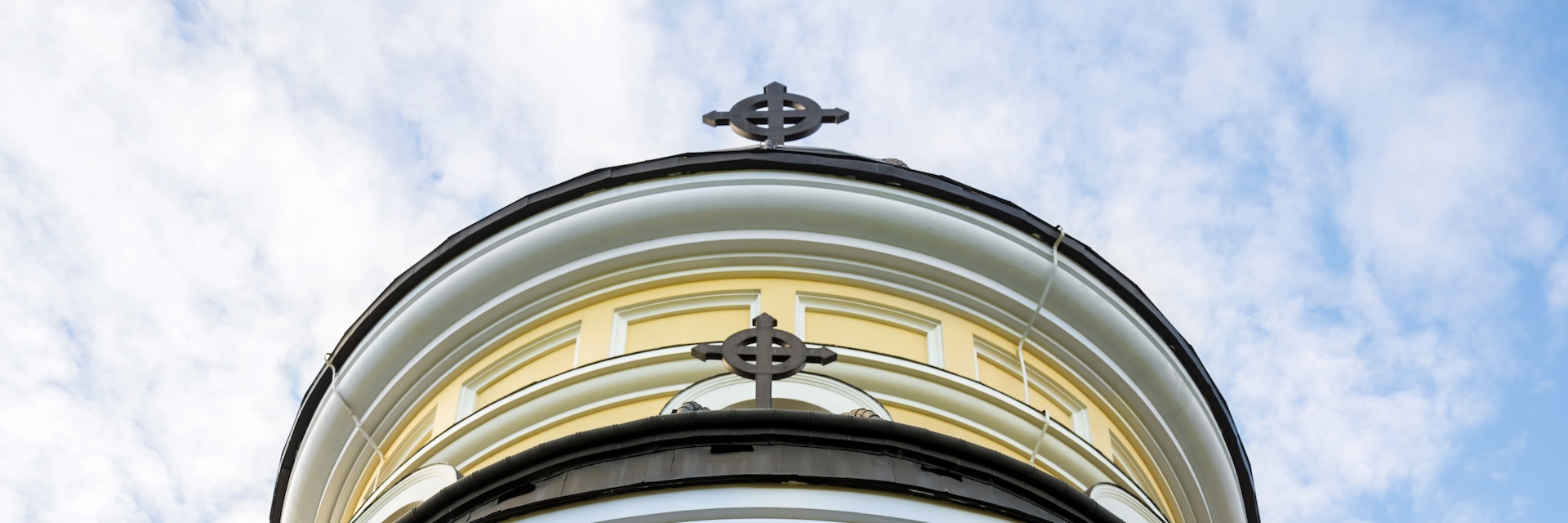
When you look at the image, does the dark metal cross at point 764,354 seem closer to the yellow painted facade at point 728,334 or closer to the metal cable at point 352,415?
the yellow painted facade at point 728,334

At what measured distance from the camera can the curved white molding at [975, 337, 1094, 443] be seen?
12.6m

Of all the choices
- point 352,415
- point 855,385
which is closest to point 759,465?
point 855,385

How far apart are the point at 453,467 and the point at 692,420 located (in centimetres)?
318

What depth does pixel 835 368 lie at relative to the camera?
38.8 feet

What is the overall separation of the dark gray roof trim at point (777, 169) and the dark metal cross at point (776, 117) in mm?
A: 1435

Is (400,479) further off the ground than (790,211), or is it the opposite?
(790,211)

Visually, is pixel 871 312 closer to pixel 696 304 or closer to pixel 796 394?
pixel 696 304

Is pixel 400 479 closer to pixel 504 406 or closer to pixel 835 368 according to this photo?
pixel 504 406

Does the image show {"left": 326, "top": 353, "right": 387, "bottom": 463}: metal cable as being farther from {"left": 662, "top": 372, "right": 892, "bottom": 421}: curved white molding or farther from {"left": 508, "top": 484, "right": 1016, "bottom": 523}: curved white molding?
{"left": 508, "top": 484, "right": 1016, "bottom": 523}: curved white molding

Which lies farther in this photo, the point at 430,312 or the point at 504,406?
the point at 430,312

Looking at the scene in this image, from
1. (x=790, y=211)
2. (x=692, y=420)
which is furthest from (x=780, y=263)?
(x=692, y=420)

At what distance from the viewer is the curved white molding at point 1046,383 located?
12641mm

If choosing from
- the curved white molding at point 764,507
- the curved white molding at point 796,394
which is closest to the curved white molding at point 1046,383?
the curved white molding at point 796,394

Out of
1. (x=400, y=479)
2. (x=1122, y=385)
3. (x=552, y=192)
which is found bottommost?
(x=400, y=479)
